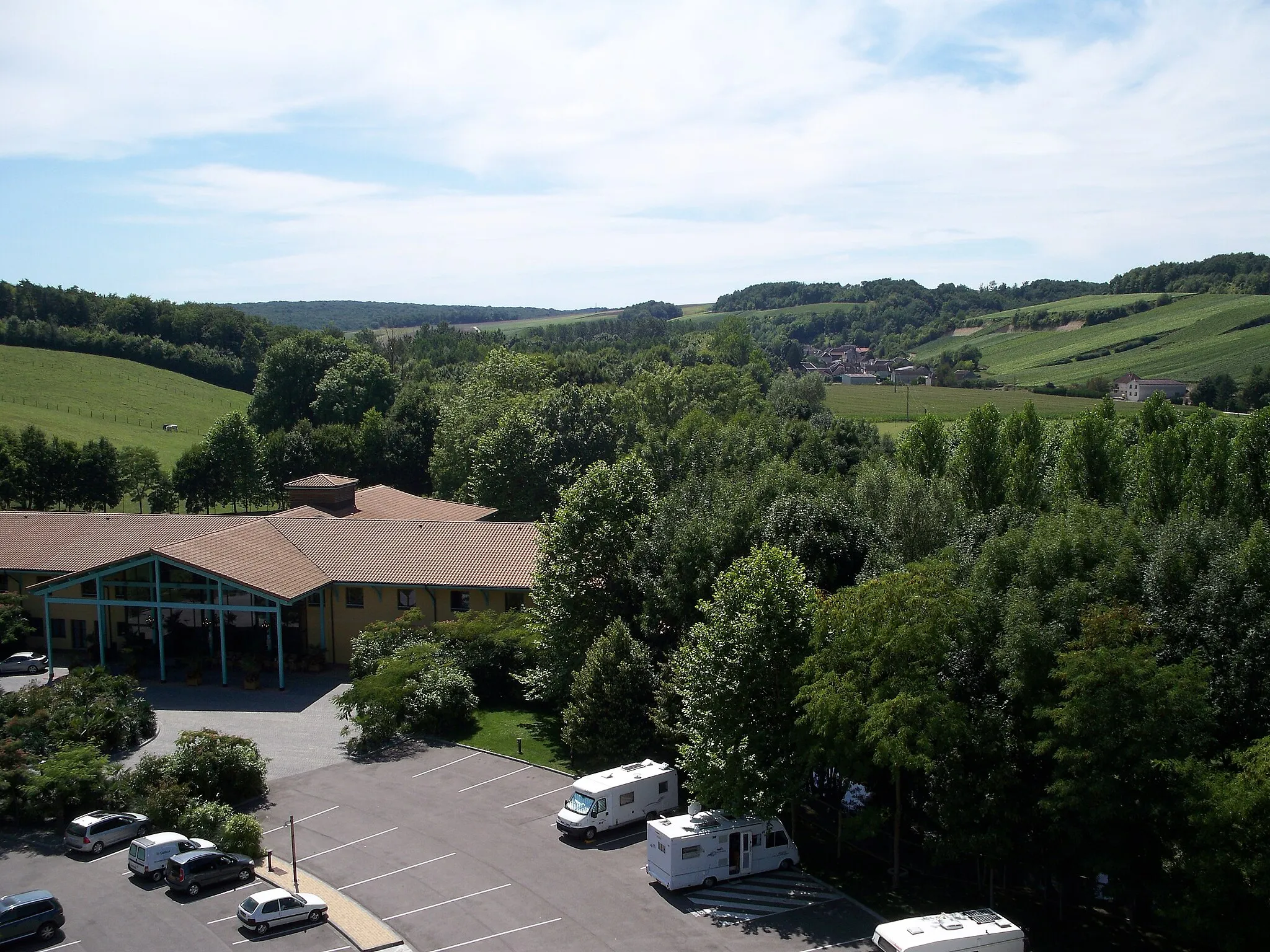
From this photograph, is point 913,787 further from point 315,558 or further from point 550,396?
point 550,396

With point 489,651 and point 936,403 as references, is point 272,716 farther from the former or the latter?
point 936,403

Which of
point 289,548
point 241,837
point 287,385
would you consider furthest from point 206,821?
point 287,385

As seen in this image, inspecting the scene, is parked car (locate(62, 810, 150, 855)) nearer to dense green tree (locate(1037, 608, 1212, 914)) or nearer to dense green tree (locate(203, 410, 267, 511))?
dense green tree (locate(1037, 608, 1212, 914))

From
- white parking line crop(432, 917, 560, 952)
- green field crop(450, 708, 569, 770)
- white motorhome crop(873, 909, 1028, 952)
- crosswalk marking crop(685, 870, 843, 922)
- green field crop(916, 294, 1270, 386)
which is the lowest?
crosswalk marking crop(685, 870, 843, 922)

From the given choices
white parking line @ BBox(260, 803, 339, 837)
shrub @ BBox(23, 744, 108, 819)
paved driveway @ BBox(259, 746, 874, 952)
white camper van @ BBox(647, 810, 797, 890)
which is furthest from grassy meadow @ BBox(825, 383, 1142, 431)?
shrub @ BBox(23, 744, 108, 819)

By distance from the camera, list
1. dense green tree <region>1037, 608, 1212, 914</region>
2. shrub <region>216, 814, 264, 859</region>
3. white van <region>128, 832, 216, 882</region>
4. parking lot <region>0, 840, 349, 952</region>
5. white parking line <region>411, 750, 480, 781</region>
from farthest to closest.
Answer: white parking line <region>411, 750, 480, 781</region>, shrub <region>216, 814, 264, 859</region>, white van <region>128, 832, 216, 882</region>, parking lot <region>0, 840, 349, 952</region>, dense green tree <region>1037, 608, 1212, 914</region>

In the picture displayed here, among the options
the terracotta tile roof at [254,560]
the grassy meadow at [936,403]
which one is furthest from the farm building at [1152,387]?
the terracotta tile roof at [254,560]
